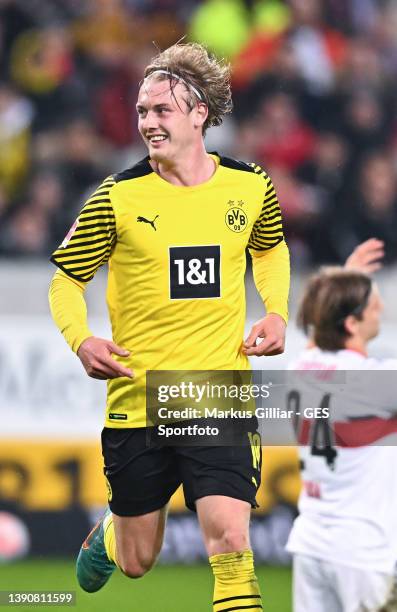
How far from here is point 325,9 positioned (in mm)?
9586

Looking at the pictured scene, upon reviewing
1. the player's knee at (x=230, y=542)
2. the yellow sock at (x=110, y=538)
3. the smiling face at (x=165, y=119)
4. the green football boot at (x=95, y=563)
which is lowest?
the green football boot at (x=95, y=563)

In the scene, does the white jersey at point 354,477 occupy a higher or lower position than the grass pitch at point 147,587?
higher

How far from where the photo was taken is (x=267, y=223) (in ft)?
16.1

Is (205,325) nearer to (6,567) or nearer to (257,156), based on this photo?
(6,567)

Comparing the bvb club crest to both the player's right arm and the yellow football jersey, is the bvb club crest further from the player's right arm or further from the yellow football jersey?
the player's right arm

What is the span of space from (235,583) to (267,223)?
141cm

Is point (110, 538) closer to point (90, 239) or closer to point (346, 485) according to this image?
point (346, 485)

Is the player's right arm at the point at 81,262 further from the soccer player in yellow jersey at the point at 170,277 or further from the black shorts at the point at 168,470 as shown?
the black shorts at the point at 168,470

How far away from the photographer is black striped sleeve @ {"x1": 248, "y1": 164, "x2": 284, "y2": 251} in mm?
4871

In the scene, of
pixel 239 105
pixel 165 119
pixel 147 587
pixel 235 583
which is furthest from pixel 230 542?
pixel 239 105

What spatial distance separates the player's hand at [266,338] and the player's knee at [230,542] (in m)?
0.63

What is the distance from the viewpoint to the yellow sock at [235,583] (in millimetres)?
4320

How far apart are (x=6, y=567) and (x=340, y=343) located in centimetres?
348

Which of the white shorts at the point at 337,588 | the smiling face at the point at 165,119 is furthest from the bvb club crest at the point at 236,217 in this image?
the white shorts at the point at 337,588
